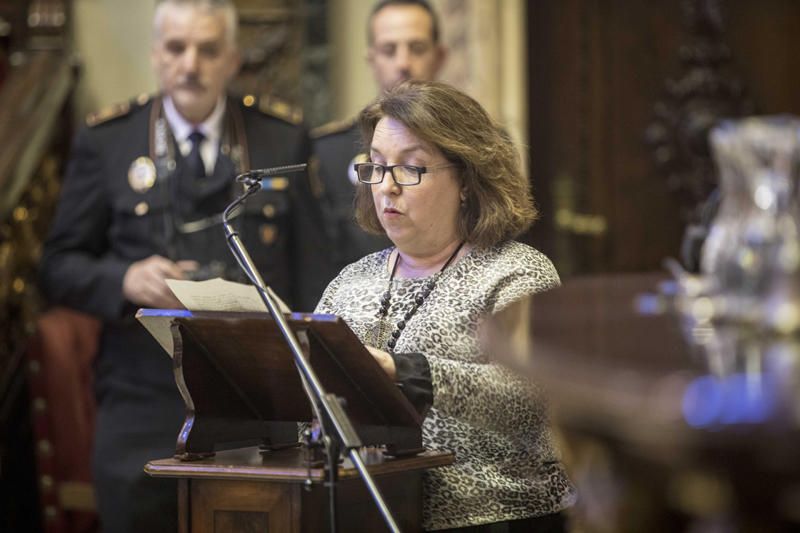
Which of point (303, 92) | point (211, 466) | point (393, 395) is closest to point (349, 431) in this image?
point (393, 395)

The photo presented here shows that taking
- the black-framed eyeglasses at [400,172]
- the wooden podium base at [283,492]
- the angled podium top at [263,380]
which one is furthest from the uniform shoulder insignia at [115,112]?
the wooden podium base at [283,492]

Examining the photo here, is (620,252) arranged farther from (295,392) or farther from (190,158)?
(295,392)

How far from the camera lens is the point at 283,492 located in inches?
106

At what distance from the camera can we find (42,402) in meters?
5.01

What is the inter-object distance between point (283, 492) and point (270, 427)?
10.3 inches

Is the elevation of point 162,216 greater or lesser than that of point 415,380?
greater

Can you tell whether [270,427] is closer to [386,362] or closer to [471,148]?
[386,362]

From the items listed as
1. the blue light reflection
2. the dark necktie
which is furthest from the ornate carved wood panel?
the blue light reflection

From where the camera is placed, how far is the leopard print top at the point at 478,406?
2.88 metres

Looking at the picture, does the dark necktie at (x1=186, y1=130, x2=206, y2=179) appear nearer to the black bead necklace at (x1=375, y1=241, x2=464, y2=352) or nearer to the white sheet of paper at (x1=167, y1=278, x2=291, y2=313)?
the black bead necklace at (x1=375, y1=241, x2=464, y2=352)

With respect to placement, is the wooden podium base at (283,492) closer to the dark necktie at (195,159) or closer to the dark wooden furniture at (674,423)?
the dark wooden furniture at (674,423)

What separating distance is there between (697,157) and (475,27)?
115 cm

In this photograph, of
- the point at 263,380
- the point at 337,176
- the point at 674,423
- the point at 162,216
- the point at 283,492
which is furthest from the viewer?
the point at 337,176

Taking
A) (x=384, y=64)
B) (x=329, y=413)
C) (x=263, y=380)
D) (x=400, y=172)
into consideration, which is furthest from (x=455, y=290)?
(x=384, y=64)
